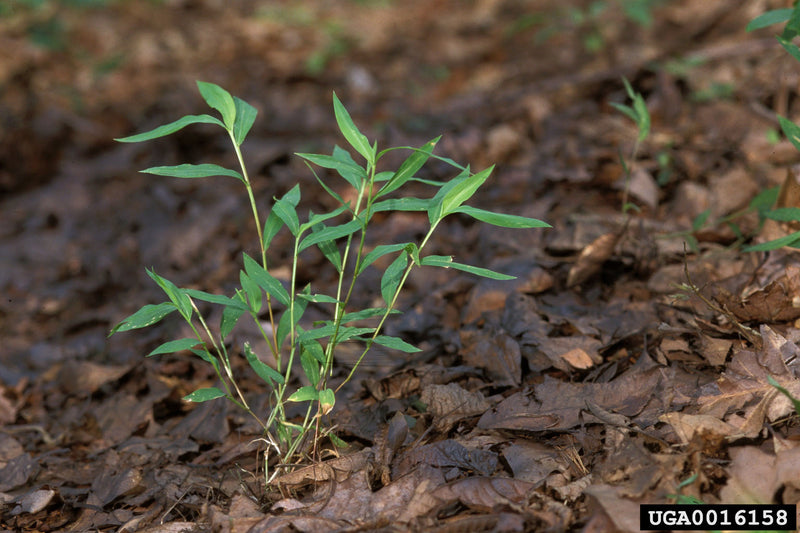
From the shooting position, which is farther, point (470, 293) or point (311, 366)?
point (470, 293)

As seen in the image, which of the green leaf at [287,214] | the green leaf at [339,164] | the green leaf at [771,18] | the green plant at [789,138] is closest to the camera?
the green leaf at [339,164]

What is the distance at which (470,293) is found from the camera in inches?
88.7

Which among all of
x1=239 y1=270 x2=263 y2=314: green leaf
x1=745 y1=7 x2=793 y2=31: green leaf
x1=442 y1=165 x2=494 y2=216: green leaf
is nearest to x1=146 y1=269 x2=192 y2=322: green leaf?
x1=239 y1=270 x2=263 y2=314: green leaf

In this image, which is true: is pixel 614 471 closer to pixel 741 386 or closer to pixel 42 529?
pixel 741 386

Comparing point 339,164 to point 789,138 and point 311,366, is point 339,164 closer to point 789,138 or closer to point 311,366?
point 311,366

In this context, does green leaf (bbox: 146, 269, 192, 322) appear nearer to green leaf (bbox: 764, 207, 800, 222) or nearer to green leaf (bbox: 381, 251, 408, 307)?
green leaf (bbox: 381, 251, 408, 307)

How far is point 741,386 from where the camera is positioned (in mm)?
1458

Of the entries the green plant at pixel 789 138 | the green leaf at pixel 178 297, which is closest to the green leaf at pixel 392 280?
the green leaf at pixel 178 297

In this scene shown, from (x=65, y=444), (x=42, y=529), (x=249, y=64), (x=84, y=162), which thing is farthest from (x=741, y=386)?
(x=249, y=64)

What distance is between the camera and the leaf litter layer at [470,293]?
1385 millimetres

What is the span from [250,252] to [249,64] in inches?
111

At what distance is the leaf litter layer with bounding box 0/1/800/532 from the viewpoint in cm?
138

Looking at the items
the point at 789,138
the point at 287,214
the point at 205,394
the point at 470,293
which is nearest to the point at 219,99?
the point at 287,214

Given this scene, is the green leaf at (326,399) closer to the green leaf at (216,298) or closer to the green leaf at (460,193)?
the green leaf at (216,298)
